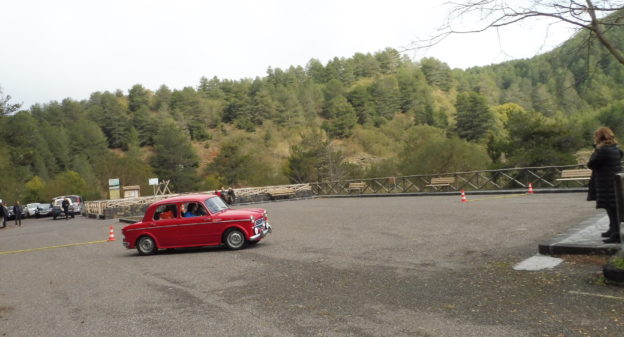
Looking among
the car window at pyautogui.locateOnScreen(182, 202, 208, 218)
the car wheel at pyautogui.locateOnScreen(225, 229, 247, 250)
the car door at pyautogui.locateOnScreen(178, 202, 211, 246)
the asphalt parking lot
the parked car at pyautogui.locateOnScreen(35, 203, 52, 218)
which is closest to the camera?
the asphalt parking lot

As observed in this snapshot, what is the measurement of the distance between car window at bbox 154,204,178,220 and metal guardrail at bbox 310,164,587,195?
19.0 metres

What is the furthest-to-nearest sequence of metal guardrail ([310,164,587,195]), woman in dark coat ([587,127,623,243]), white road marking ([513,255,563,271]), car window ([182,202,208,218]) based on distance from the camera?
metal guardrail ([310,164,587,195]) < car window ([182,202,208,218]) < woman in dark coat ([587,127,623,243]) < white road marking ([513,255,563,271])

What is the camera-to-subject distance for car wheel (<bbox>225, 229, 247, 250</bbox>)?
41.0 ft

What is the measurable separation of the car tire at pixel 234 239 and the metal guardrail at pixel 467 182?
18.2m

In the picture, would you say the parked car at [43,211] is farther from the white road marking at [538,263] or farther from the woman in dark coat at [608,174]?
the woman in dark coat at [608,174]

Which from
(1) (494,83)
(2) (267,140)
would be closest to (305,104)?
(2) (267,140)

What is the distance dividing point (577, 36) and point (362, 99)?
136 meters

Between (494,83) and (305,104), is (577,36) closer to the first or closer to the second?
(494,83)

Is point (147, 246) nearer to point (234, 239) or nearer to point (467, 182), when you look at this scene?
point (234, 239)

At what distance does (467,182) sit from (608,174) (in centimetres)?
2125

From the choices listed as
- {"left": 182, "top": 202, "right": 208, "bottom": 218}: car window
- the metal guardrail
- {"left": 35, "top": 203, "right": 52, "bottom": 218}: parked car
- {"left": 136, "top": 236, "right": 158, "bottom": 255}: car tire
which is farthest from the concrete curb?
{"left": 35, "top": 203, "right": 52, "bottom": 218}: parked car

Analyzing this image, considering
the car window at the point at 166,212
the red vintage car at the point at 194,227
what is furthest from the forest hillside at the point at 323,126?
the car window at the point at 166,212

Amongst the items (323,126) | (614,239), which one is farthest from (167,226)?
(323,126)

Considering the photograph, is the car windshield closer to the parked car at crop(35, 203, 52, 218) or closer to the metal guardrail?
the metal guardrail
